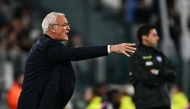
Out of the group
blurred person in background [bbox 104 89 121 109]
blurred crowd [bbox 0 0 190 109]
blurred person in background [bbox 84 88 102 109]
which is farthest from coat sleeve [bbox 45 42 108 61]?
blurred person in background [bbox 104 89 121 109]

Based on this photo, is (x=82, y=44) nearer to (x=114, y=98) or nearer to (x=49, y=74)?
(x=114, y=98)

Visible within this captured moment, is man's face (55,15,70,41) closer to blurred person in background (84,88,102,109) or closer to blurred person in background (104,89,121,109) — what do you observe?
blurred person in background (84,88,102,109)

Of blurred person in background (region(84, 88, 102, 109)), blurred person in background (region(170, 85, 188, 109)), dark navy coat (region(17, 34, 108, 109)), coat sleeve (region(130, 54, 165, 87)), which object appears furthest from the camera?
blurred person in background (region(170, 85, 188, 109))

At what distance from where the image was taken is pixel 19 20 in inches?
708

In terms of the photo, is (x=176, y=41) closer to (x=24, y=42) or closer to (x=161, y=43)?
(x=161, y=43)

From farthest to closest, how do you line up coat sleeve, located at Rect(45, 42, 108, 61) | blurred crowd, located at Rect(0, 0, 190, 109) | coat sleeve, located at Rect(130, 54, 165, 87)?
1. blurred crowd, located at Rect(0, 0, 190, 109)
2. coat sleeve, located at Rect(130, 54, 165, 87)
3. coat sleeve, located at Rect(45, 42, 108, 61)

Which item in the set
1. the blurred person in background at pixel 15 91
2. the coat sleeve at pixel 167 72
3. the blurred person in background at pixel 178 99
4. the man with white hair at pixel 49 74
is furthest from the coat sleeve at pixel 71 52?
the blurred person in background at pixel 178 99

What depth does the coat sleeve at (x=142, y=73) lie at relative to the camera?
35.1 ft

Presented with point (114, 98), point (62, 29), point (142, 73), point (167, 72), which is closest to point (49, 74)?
point (62, 29)

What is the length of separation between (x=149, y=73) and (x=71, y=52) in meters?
1.99

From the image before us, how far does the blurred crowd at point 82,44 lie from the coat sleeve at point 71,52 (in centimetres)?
420

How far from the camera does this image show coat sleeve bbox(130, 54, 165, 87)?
35.1ft

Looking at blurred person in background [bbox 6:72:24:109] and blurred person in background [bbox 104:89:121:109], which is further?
blurred person in background [bbox 6:72:24:109]

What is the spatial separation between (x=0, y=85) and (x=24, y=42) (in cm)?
133
